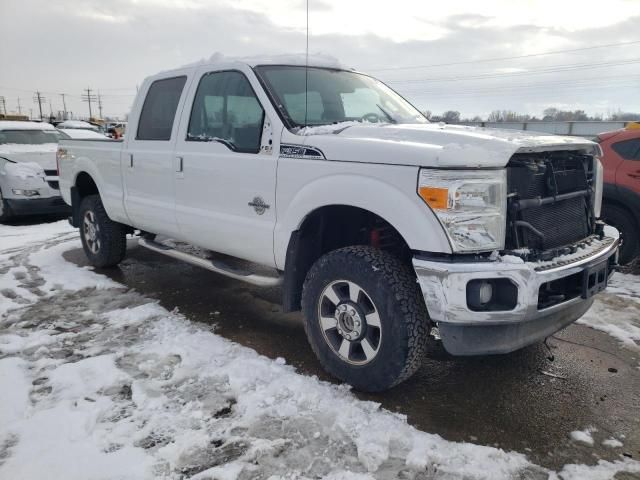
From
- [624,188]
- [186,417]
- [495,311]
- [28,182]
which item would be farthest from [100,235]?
[624,188]

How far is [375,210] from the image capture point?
277cm

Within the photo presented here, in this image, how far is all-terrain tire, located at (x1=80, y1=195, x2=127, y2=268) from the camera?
562cm

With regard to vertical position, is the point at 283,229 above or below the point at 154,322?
above

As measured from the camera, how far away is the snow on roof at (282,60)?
12.8ft

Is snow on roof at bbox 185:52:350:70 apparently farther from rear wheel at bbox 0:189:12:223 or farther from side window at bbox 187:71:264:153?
rear wheel at bbox 0:189:12:223

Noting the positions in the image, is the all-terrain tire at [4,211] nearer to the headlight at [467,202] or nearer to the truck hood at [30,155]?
the truck hood at [30,155]

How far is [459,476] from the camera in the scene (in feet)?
7.60

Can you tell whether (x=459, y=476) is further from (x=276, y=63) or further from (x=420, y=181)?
(x=276, y=63)

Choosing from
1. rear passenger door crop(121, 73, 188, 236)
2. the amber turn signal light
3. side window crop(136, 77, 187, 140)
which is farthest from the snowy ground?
side window crop(136, 77, 187, 140)

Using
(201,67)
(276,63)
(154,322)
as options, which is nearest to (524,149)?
(276,63)

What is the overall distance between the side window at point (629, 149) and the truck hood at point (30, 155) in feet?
29.0

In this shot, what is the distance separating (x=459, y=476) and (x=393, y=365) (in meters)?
0.68

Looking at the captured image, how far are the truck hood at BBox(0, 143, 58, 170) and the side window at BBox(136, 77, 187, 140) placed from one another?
5.17m

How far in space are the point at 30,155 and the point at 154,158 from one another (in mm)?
6008
